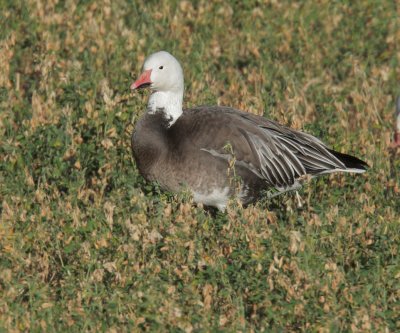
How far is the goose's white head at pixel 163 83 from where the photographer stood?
28.5 ft

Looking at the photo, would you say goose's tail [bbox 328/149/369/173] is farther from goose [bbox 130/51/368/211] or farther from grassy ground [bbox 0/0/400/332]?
grassy ground [bbox 0/0/400/332]

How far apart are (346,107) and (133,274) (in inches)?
190

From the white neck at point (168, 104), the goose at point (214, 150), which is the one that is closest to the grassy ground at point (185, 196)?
the goose at point (214, 150)

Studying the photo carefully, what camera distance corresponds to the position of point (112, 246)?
7.20m

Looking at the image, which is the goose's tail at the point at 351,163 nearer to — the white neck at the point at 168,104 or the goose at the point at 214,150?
the goose at the point at 214,150

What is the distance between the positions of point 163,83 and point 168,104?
18 centimetres

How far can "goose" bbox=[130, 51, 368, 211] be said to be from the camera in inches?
329

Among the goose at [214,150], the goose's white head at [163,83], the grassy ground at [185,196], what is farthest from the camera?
the goose's white head at [163,83]

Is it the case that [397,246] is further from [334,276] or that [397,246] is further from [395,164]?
[395,164]

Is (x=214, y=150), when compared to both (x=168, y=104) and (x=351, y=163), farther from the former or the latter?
(x=351, y=163)

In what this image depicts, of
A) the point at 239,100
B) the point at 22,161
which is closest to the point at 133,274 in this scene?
the point at 22,161

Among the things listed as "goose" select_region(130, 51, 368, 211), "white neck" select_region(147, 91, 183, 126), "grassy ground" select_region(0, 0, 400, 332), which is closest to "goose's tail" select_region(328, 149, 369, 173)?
"goose" select_region(130, 51, 368, 211)

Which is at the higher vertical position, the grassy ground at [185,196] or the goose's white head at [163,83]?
the goose's white head at [163,83]

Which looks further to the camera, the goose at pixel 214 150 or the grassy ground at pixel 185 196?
the goose at pixel 214 150
